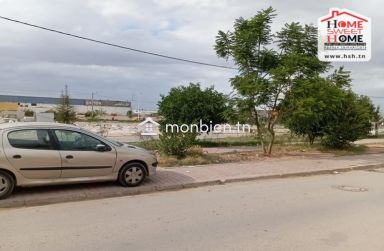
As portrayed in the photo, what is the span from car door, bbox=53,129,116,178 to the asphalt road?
0.82 m

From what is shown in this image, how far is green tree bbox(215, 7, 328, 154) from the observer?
14.8m

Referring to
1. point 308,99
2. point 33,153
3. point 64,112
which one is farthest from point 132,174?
point 64,112

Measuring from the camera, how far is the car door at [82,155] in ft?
26.7

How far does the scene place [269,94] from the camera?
15367 mm

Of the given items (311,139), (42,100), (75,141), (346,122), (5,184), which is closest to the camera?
(5,184)

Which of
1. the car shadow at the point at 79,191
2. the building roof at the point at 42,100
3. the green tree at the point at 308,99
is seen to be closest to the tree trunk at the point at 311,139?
the green tree at the point at 308,99

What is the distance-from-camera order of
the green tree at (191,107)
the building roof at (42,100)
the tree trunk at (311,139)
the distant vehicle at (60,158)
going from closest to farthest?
the distant vehicle at (60,158)
the tree trunk at (311,139)
the green tree at (191,107)
the building roof at (42,100)

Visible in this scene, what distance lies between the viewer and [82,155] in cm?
829

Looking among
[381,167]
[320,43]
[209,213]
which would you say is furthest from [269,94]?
[209,213]

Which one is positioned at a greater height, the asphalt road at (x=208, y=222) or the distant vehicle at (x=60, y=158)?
the distant vehicle at (x=60, y=158)

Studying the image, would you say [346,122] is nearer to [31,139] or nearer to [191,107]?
[191,107]

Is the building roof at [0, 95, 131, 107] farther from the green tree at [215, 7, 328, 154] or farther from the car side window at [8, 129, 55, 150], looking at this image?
the car side window at [8, 129, 55, 150]

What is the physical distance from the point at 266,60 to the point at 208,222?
1040 centimetres

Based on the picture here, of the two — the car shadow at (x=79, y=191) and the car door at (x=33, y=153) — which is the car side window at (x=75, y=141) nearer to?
the car door at (x=33, y=153)
